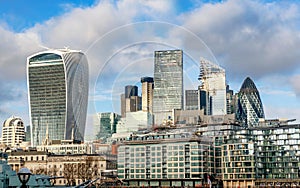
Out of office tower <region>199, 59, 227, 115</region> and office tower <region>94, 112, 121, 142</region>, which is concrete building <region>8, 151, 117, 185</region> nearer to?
office tower <region>94, 112, 121, 142</region>

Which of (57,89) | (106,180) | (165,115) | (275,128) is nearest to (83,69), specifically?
(57,89)

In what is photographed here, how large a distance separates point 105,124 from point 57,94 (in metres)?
43.3

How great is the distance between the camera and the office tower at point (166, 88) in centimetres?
10991

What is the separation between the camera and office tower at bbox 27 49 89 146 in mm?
167625

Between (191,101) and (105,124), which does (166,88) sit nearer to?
(191,101)

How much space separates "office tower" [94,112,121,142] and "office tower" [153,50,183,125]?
1016cm

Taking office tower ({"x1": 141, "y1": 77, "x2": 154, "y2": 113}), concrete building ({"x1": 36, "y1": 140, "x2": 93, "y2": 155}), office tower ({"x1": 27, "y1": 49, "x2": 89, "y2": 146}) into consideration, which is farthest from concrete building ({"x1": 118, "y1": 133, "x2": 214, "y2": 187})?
office tower ({"x1": 27, "y1": 49, "x2": 89, "y2": 146})

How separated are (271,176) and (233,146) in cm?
836

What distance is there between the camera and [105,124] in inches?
5389

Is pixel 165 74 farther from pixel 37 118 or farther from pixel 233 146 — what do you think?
pixel 37 118

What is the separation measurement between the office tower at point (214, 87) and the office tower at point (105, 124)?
2184 cm

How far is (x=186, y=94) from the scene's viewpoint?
122 metres

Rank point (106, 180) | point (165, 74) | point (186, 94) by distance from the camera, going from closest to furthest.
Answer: point (106, 180) → point (165, 74) → point (186, 94)

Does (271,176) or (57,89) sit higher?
(57,89)
